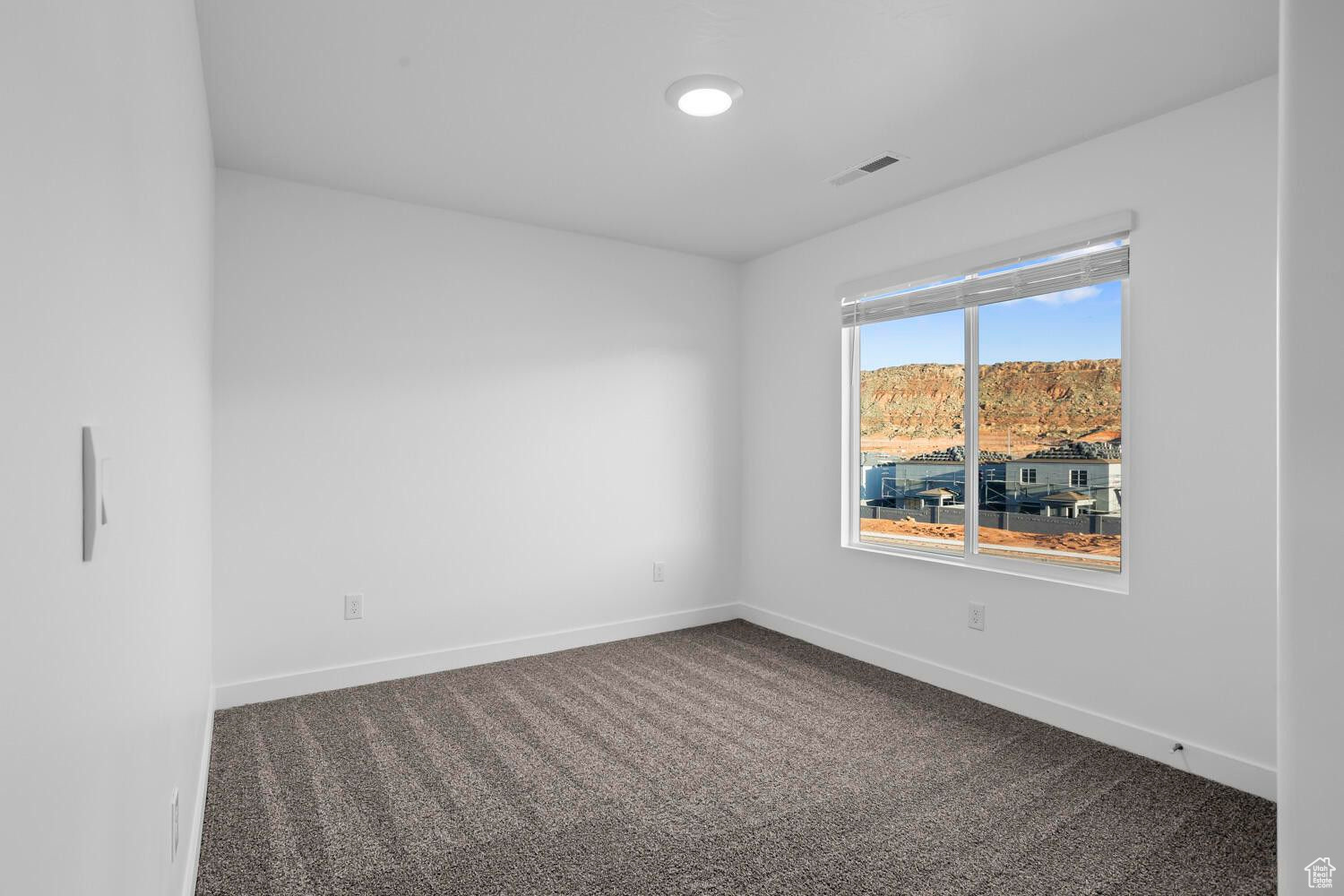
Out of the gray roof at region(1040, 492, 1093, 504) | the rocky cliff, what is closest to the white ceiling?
the rocky cliff

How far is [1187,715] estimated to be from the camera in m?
2.71

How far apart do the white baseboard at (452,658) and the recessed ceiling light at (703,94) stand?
9.34ft

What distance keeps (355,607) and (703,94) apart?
283 cm

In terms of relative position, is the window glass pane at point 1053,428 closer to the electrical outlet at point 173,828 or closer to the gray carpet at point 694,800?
the gray carpet at point 694,800

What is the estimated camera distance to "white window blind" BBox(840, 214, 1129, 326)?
9.75ft

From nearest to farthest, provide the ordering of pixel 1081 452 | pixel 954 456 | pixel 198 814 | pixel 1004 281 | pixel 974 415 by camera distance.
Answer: pixel 198 814 < pixel 1081 452 < pixel 1004 281 < pixel 974 415 < pixel 954 456

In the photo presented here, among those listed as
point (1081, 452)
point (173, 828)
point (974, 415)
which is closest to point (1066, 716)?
point (1081, 452)

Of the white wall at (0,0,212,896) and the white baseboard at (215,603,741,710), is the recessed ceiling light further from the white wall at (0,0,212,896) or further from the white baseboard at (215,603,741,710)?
the white baseboard at (215,603,741,710)

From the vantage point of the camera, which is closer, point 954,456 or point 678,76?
point 678,76

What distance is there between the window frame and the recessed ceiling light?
4.91ft

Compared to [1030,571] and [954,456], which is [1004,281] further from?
[1030,571]

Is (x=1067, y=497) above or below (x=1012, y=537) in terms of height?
above

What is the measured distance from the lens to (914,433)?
3930mm

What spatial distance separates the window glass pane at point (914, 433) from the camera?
371 cm
